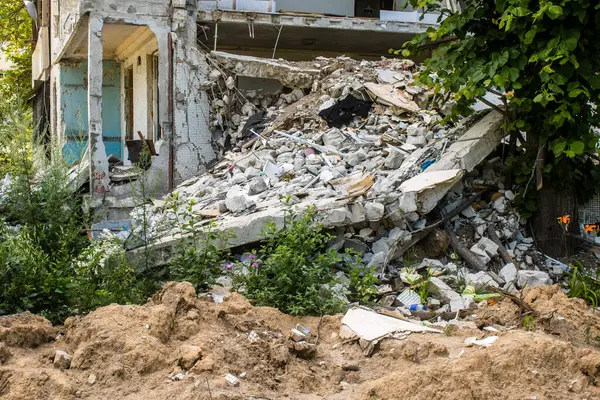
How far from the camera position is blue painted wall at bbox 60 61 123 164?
15.6 metres

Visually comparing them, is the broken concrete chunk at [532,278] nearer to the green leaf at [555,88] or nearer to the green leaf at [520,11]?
the green leaf at [555,88]

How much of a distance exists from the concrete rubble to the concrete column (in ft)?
4.26

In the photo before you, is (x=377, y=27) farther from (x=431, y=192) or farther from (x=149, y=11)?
(x=431, y=192)

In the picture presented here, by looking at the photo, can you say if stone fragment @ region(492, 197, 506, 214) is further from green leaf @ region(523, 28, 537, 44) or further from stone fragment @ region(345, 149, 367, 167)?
green leaf @ region(523, 28, 537, 44)

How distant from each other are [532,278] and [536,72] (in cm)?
225

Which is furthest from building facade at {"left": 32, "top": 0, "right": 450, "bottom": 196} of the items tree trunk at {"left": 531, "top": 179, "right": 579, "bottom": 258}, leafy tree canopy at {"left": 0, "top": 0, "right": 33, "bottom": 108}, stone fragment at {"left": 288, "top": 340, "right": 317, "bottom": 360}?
stone fragment at {"left": 288, "top": 340, "right": 317, "bottom": 360}

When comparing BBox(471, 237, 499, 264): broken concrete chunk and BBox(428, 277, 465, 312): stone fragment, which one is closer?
BBox(428, 277, 465, 312): stone fragment

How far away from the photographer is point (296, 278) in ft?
20.0

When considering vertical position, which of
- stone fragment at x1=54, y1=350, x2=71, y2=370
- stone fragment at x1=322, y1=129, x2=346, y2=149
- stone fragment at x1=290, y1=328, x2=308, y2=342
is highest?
stone fragment at x1=322, y1=129, x2=346, y2=149

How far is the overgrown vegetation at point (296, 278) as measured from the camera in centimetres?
597

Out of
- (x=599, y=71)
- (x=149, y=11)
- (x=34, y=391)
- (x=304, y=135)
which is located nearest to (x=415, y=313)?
(x=599, y=71)

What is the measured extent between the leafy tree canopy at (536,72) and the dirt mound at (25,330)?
4.91m

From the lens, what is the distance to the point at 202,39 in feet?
45.7

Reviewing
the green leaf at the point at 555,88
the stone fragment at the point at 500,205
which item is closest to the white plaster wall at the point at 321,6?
the stone fragment at the point at 500,205
